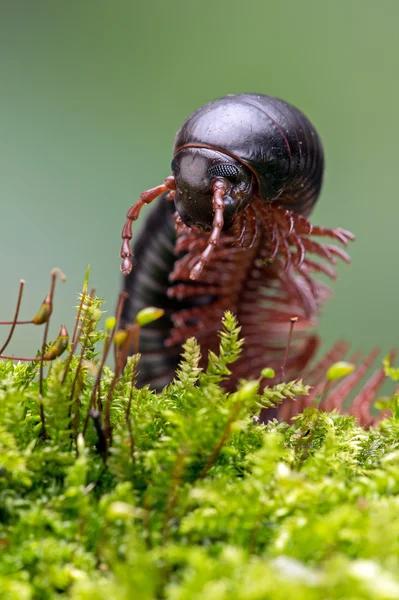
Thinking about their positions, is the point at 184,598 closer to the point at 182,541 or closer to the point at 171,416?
the point at 182,541

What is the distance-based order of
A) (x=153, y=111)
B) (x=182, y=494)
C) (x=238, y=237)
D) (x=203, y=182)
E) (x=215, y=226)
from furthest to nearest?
(x=153, y=111)
(x=238, y=237)
(x=203, y=182)
(x=215, y=226)
(x=182, y=494)

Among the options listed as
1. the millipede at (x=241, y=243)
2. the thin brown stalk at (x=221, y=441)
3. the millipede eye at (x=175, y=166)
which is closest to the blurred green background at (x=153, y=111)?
the millipede at (x=241, y=243)

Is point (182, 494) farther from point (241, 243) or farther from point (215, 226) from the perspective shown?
point (241, 243)

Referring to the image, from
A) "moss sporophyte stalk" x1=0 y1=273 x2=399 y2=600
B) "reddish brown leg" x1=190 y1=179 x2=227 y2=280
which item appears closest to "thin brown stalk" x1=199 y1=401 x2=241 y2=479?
"moss sporophyte stalk" x1=0 y1=273 x2=399 y2=600

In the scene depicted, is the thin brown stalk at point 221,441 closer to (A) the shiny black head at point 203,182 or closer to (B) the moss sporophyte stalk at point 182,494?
(B) the moss sporophyte stalk at point 182,494

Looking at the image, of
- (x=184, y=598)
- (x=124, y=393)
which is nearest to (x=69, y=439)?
(x=124, y=393)

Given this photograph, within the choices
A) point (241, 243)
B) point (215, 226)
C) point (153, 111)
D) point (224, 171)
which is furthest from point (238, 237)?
point (153, 111)
